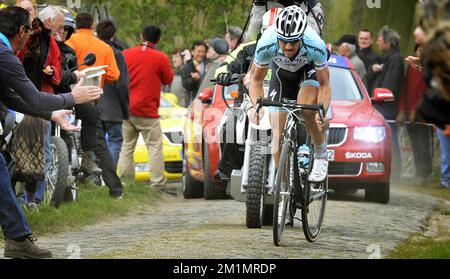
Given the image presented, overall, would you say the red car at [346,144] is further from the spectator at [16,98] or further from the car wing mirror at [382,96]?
the spectator at [16,98]

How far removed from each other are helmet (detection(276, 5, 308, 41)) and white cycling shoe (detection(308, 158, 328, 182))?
1194 millimetres

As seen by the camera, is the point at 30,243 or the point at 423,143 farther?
the point at 423,143

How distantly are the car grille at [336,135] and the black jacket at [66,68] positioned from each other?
3695mm

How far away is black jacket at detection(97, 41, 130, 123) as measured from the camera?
17.8m

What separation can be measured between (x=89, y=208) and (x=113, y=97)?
10.2ft

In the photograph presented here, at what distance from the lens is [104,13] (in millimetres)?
25266

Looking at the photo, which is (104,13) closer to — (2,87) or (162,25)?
(162,25)

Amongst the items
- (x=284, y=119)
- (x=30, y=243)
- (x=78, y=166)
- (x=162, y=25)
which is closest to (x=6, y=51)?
(x=30, y=243)

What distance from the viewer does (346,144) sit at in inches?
680

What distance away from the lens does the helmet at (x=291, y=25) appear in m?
11.5

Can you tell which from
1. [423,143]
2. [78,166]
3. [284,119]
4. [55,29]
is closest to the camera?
[284,119]

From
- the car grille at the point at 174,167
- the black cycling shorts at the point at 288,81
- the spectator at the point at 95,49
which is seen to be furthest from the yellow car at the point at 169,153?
the black cycling shorts at the point at 288,81

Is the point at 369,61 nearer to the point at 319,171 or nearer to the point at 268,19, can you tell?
the point at 268,19
